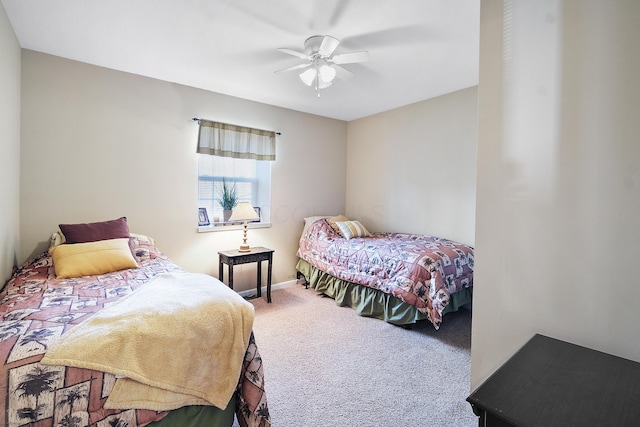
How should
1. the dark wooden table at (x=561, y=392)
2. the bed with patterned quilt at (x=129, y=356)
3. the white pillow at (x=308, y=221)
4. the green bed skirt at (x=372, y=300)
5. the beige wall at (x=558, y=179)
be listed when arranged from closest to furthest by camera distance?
the dark wooden table at (x=561, y=392) < the beige wall at (x=558, y=179) < the bed with patterned quilt at (x=129, y=356) < the green bed skirt at (x=372, y=300) < the white pillow at (x=308, y=221)

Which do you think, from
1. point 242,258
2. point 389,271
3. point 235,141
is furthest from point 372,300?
point 235,141

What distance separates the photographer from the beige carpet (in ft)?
5.74

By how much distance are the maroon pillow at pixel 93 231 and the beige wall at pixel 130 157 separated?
38cm

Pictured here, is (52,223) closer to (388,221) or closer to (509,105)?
(509,105)

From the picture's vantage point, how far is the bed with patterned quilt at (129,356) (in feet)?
3.51

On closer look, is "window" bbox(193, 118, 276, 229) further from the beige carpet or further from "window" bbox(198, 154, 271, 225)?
the beige carpet

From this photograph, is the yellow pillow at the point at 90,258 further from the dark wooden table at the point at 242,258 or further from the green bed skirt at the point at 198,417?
the green bed skirt at the point at 198,417

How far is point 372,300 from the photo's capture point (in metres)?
3.15

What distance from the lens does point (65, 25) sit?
7.01 feet

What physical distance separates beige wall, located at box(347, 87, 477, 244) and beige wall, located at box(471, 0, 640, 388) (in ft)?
7.60

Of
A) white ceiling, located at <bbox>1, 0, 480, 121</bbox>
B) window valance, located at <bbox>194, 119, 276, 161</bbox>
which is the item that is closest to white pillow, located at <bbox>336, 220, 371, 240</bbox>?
window valance, located at <bbox>194, 119, 276, 161</bbox>

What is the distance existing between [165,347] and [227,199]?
2.67 meters

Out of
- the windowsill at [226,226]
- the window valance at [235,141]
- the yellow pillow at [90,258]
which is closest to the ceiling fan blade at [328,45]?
the window valance at [235,141]

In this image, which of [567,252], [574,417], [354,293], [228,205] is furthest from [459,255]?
[228,205]
